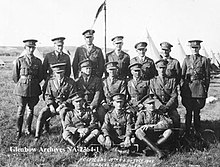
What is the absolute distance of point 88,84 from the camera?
553 centimetres

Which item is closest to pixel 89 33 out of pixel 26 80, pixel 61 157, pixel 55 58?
pixel 55 58

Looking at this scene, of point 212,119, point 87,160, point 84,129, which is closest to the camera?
point 87,160

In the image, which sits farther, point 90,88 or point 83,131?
point 90,88

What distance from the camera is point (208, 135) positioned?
227 inches

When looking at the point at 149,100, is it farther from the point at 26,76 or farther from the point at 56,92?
the point at 26,76

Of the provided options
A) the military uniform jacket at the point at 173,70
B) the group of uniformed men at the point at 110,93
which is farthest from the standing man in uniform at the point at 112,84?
the military uniform jacket at the point at 173,70

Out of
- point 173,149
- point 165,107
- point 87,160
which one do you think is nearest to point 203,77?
point 165,107

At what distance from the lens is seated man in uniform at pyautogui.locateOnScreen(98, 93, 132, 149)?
15.5 feet

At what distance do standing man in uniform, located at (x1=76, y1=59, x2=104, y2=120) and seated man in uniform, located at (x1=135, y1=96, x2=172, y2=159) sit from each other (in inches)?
42.2

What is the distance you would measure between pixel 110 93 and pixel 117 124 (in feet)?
2.81

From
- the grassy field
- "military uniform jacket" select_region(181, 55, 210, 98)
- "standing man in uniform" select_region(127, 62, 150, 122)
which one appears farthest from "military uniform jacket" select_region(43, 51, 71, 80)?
"military uniform jacket" select_region(181, 55, 210, 98)

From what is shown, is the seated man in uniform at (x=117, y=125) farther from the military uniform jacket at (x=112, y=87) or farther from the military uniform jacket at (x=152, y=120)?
the military uniform jacket at (x=112, y=87)

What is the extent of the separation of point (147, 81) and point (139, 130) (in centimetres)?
129

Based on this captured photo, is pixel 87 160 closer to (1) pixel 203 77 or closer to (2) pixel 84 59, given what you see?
(2) pixel 84 59
